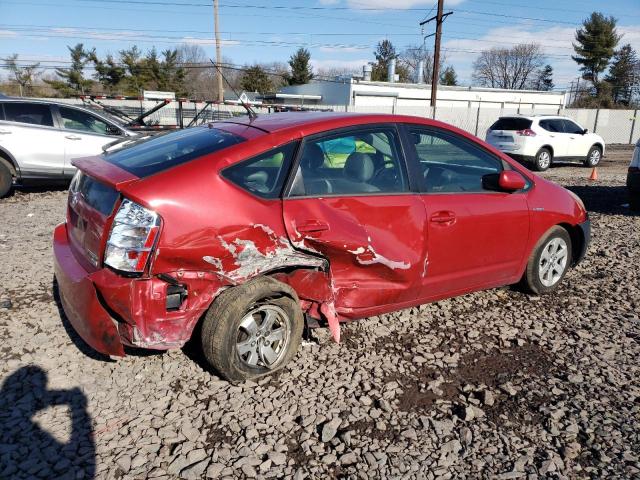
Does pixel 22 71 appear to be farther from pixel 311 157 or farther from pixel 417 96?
pixel 311 157

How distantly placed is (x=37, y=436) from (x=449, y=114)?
2572cm

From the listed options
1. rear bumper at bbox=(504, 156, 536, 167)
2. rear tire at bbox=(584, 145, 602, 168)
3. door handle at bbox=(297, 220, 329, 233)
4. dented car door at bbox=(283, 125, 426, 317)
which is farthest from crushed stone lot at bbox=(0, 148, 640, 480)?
rear tire at bbox=(584, 145, 602, 168)

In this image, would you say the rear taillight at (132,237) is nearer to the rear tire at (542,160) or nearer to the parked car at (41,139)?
the parked car at (41,139)

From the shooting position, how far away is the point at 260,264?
295 centimetres

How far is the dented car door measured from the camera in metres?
3.12

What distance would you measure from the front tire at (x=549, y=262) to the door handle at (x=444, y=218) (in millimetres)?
1220

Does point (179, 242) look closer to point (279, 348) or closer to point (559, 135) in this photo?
point (279, 348)

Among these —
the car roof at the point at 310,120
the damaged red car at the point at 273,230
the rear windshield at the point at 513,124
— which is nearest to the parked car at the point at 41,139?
the damaged red car at the point at 273,230

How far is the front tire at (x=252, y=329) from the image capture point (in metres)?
2.88

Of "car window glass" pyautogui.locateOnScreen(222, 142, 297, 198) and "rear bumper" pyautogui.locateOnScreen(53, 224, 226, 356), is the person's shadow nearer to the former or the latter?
"rear bumper" pyautogui.locateOnScreen(53, 224, 226, 356)

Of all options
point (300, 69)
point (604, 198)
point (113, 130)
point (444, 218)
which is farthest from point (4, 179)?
point (300, 69)

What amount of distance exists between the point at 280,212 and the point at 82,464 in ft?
5.44

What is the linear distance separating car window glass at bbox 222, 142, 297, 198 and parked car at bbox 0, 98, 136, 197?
22.4 feet

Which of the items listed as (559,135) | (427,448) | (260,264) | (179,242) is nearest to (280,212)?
(260,264)
